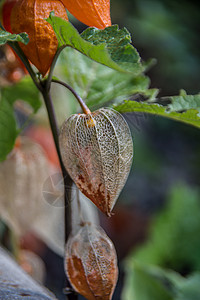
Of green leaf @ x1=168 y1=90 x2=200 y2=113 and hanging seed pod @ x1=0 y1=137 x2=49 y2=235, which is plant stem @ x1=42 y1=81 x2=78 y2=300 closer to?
green leaf @ x1=168 y1=90 x2=200 y2=113

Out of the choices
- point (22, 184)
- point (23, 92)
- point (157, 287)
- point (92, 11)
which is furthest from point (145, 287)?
point (92, 11)

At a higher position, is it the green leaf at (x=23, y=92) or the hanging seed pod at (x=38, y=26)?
the hanging seed pod at (x=38, y=26)

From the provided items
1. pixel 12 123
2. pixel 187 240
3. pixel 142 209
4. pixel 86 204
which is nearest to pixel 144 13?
pixel 142 209

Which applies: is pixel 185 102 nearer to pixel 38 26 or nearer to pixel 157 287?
pixel 38 26

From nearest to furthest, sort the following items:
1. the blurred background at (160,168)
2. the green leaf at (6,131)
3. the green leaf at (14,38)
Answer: the green leaf at (14,38), the green leaf at (6,131), the blurred background at (160,168)

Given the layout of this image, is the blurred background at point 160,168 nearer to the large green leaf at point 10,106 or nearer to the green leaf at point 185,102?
the large green leaf at point 10,106

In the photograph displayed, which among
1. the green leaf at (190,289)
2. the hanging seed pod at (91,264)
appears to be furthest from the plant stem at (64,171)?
the green leaf at (190,289)

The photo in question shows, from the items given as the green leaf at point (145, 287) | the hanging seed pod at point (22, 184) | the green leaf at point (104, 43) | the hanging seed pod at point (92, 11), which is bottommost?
the green leaf at point (145, 287)
